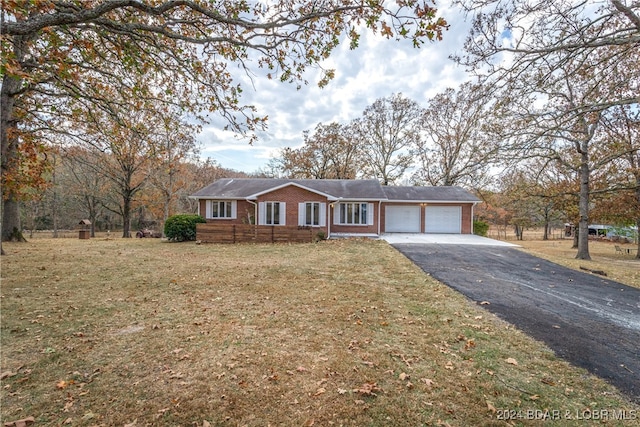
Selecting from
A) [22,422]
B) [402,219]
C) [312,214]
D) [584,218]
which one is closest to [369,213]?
[402,219]

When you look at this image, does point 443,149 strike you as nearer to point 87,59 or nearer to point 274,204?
point 274,204

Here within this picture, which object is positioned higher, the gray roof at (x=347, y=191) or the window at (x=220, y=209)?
the gray roof at (x=347, y=191)

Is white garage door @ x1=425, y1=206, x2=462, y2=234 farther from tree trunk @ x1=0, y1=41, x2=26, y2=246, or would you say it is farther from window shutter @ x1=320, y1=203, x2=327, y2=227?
tree trunk @ x1=0, y1=41, x2=26, y2=246

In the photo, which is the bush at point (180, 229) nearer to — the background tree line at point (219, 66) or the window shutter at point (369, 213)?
the background tree line at point (219, 66)

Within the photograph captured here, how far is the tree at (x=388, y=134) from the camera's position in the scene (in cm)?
2872

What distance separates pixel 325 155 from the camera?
99.6 feet

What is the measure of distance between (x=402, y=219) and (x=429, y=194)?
292 centimetres

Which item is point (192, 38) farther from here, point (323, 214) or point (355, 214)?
point (355, 214)

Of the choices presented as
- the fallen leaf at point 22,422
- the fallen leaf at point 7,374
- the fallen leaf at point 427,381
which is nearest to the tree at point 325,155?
the fallen leaf at point 427,381

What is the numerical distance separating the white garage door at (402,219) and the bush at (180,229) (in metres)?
13.9

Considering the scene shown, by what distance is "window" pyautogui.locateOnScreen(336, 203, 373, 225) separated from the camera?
781 inches

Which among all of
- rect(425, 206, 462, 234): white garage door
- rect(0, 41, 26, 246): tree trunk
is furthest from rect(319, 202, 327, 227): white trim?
rect(0, 41, 26, 246): tree trunk

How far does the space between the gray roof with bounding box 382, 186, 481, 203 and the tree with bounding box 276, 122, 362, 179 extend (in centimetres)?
791

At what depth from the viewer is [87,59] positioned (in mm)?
5203
